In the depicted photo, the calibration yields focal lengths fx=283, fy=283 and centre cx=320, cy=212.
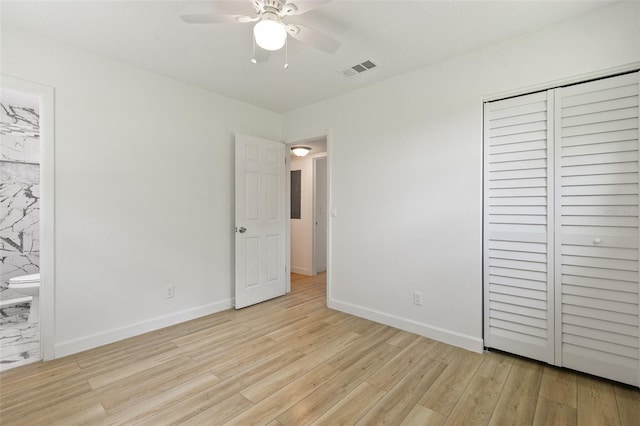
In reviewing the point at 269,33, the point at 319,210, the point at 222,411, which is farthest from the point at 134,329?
the point at 319,210

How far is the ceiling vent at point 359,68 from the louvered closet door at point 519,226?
109 centimetres

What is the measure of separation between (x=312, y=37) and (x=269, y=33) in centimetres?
35

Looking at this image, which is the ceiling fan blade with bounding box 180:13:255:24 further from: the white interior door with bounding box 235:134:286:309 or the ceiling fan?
the white interior door with bounding box 235:134:286:309

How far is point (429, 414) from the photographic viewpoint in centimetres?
167

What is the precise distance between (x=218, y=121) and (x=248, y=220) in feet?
4.02

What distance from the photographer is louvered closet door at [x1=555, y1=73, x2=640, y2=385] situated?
6.09 ft

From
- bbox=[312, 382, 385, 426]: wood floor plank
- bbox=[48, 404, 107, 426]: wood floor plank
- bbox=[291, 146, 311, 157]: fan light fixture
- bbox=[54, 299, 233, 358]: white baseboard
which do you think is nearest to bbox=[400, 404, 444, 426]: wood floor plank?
bbox=[312, 382, 385, 426]: wood floor plank

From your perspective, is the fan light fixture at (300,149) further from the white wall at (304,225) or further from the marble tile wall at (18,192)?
the marble tile wall at (18,192)

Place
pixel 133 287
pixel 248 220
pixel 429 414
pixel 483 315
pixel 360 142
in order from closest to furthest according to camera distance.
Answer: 1. pixel 429 414
2. pixel 483 315
3. pixel 133 287
4. pixel 360 142
5. pixel 248 220

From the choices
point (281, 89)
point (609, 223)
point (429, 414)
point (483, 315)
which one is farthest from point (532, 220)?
point (281, 89)

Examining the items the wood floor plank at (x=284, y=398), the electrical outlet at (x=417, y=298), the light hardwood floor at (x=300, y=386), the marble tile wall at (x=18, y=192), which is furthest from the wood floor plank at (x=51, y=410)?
the marble tile wall at (x=18, y=192)

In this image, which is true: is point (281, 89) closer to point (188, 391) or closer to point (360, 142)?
point (360, 142)

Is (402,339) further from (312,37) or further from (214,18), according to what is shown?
(214,18)

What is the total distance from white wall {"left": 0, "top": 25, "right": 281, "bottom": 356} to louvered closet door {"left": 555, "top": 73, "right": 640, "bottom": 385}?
3210 millimetres
